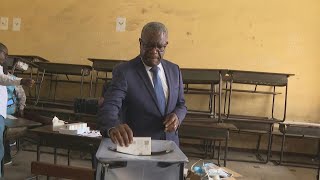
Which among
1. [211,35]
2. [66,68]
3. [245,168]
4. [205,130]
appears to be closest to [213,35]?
[211,35]

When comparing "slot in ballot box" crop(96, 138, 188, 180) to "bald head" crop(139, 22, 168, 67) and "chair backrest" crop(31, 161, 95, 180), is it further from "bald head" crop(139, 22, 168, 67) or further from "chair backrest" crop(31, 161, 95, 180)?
"chair backrest" crop(31, 161, 95, 180)

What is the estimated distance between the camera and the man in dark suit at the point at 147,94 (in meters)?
1.36

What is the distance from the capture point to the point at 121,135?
1139 mm

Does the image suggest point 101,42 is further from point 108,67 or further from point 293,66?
point 293,66

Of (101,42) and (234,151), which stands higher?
(101,42)

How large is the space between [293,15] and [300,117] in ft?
5.08

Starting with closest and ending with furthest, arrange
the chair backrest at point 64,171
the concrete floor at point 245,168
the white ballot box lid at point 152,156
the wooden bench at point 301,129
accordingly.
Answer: the white ballot box lid at point 152,156 < the chair backrest at point 64,171 < the concrete floor at point 245,168 < the wooden bench at point 301,129

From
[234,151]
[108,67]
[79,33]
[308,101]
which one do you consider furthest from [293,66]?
[79,33]

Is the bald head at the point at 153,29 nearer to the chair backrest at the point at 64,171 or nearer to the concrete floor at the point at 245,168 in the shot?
the chair backrest at the point at 64,171

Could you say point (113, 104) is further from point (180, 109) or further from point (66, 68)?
point (66, 68)

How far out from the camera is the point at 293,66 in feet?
16.7

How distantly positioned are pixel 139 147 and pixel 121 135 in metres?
0.07

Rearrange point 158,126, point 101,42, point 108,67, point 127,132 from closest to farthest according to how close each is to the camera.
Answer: point 127,132 → point 158,126 → point 108,67 → point 101,42

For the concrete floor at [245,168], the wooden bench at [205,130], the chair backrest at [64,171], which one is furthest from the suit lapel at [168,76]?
the wooden bench at [205,130]
